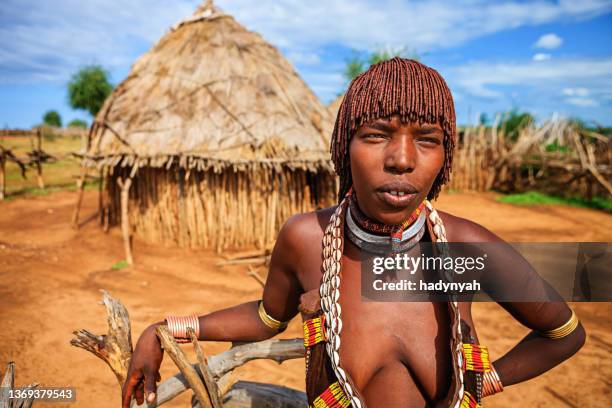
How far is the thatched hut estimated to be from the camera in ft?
24.8

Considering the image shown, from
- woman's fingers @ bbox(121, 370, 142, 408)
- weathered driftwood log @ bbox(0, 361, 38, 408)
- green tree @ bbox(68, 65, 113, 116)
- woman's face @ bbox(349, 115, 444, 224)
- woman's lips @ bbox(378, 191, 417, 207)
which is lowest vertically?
weathered driftwood log @ bbox(0, 361, 38, 408)

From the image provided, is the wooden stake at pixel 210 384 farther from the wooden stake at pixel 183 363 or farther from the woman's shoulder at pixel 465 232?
the woman's shoulder at pixel 465 232

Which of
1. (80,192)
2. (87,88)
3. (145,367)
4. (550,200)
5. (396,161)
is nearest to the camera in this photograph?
(396,161)

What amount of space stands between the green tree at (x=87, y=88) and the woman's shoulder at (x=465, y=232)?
34.8 m

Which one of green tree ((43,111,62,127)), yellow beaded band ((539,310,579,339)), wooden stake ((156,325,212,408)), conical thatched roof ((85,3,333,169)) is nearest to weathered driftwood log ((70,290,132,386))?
wooden stake ((156,325,212,408))

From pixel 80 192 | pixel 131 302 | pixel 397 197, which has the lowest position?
pixel 131 302

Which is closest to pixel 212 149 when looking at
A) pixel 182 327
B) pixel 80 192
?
pixel 80 192

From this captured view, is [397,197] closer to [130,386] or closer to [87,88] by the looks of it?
[130,386]

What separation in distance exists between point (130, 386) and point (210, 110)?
23.2ft

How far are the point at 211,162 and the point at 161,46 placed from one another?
3.93 metres

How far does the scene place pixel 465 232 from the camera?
4.35 ft

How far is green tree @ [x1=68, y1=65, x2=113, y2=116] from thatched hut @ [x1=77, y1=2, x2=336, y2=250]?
26186mm

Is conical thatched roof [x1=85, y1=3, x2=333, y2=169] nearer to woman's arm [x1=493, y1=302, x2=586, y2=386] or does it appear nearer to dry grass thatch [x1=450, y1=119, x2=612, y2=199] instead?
woman's arm [x1=493, y1=302, x2=586, y2=386]

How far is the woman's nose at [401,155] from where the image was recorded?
1124 mm
